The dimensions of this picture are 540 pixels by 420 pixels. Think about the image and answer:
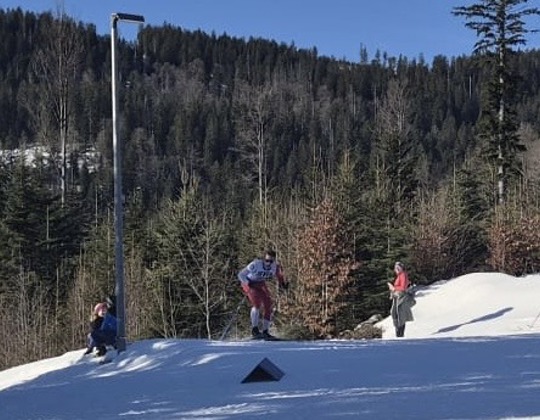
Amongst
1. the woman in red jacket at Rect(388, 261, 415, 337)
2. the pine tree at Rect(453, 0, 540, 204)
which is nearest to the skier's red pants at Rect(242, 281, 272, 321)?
the woman in red jacket at Rect(388, 261, 415, 337)

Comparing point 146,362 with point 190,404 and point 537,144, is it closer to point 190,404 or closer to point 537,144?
point 190,404

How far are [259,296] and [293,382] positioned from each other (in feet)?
15.4

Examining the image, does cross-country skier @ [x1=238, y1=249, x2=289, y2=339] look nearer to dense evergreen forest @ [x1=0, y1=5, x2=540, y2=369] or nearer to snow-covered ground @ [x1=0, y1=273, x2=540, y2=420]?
snow-covered ground @ [x1=0, y1=273, x2=540, y2=420]

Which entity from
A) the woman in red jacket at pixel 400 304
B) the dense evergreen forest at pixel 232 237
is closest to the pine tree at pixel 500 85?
the dense evergreen forest at pixel 232 237

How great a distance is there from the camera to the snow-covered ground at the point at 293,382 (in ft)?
27.6

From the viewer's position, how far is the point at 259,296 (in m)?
15.1

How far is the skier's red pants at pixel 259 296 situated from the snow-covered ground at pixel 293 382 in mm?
1372

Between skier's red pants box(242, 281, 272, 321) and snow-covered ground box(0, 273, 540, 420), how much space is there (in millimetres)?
1372

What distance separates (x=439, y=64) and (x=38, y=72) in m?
152

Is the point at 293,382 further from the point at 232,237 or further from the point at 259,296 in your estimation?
the point at 232,237

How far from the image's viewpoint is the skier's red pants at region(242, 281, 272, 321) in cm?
1501

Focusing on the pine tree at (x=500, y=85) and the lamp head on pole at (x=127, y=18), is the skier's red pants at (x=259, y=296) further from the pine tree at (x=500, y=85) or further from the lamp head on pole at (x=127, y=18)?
the pine tree at (x=500, y=85)

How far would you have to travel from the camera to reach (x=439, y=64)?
18188 cm

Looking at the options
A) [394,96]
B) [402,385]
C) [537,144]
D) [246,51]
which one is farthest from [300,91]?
[402,385]
